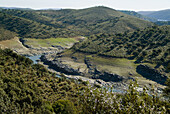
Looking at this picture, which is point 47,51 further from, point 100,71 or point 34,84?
point 34,84

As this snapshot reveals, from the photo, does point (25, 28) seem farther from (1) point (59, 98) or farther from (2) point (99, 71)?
(1) point (59, 98)

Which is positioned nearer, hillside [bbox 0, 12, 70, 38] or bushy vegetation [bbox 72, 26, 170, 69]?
bushy vegetation [bbox 72, 26, 170, 69]

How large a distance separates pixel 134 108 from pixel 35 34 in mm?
155427

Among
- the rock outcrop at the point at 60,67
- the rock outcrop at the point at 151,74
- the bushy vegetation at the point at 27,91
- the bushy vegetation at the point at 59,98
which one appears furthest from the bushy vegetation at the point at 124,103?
the rock outcrop at the point at 60,67

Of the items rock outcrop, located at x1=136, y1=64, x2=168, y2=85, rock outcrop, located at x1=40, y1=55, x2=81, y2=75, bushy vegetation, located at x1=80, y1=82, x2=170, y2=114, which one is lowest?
rock outcrop, located at x1=40, y1=55, x2=81, y2=75

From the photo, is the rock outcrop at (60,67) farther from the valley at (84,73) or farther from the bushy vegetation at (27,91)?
the bushy vegetation at (27,91)

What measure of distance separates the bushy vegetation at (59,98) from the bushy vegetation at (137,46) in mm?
48319

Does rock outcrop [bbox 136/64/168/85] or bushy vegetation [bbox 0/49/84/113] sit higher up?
bushy vegetation [bbox 0/49/84/113]

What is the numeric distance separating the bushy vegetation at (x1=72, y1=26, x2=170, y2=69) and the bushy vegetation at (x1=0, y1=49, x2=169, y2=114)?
48319 mm

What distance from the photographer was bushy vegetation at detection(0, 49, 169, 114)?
11258mm

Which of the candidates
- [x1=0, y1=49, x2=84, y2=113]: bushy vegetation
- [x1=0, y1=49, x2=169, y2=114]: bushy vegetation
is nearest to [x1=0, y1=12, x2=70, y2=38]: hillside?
[x1=0, y1=49, x2=169, y2=114]: bushy vegetation

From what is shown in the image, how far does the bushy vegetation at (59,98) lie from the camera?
1126cm

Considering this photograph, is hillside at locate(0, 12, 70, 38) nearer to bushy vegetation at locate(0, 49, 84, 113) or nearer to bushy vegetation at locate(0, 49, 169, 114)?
bushy vegetation at locate(0, 49, 169, 114)

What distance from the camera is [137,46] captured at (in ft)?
333
